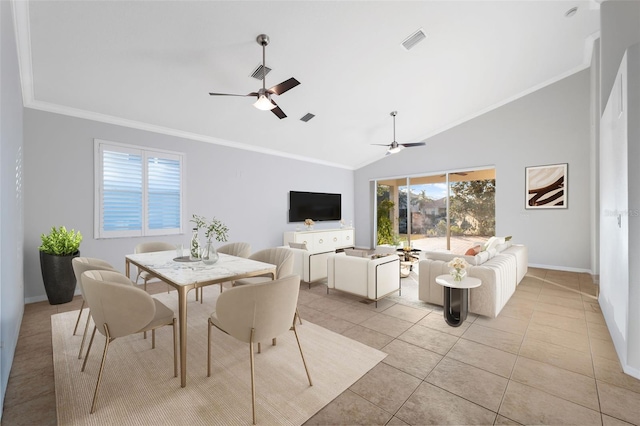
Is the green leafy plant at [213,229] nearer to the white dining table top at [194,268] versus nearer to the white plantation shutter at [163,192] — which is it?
the white dining table top at [194,268]

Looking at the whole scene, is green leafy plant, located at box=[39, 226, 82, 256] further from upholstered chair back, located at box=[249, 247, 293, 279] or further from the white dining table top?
upholstered chair back, located at box=[249, 247, 293, 279]

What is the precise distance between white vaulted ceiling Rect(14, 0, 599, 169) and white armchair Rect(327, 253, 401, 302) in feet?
9.22

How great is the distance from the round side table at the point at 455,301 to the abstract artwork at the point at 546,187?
4127 mm

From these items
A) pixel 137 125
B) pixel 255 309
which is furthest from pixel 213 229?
pixel 137 125

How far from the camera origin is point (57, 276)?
11.7ft

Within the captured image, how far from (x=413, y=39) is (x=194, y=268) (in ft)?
12.8

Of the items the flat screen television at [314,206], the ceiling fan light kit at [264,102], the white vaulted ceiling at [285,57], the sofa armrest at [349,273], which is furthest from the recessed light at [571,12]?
the flat screen television at [314,206]

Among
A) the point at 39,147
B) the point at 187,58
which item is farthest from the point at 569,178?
the point at 39,147

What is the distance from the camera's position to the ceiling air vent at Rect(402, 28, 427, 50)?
11.9 feet

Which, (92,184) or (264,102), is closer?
(264,102)

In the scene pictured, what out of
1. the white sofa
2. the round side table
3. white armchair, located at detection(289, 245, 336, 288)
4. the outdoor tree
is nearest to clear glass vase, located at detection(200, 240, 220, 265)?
white armchair, located at detection(289, 245, 336, 288)

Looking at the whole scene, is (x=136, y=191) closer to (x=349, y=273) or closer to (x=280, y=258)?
(x=280, y=258)

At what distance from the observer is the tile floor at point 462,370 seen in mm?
1716

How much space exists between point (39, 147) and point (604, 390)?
6.45 m
